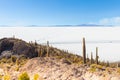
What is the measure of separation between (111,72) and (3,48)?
113 ft

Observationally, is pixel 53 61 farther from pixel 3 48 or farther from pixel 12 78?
pixel 3 48

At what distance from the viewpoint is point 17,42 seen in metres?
59.6

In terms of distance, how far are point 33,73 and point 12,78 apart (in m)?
→ 2.05

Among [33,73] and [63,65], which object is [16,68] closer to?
[33,73]

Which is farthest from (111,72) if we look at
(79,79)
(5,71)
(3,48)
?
(3,48)

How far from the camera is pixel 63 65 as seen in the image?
1193 inches

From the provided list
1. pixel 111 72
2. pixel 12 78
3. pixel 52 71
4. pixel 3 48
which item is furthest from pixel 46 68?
pixel 3 48

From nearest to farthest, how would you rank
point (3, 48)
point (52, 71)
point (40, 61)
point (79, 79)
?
point (79, 79), point (52, 71), point (40, 61), point (3, 48)

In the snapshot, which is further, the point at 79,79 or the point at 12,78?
the point at 12,78

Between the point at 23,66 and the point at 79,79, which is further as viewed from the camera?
the point at 23,66

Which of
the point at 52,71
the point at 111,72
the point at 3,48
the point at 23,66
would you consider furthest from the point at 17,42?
the point at 111,72

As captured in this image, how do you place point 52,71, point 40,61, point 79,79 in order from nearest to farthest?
1. point 79,79
2. point 52,71
3. point 40,61

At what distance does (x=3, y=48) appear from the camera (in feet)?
190

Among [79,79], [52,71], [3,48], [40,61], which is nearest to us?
[79,79]
